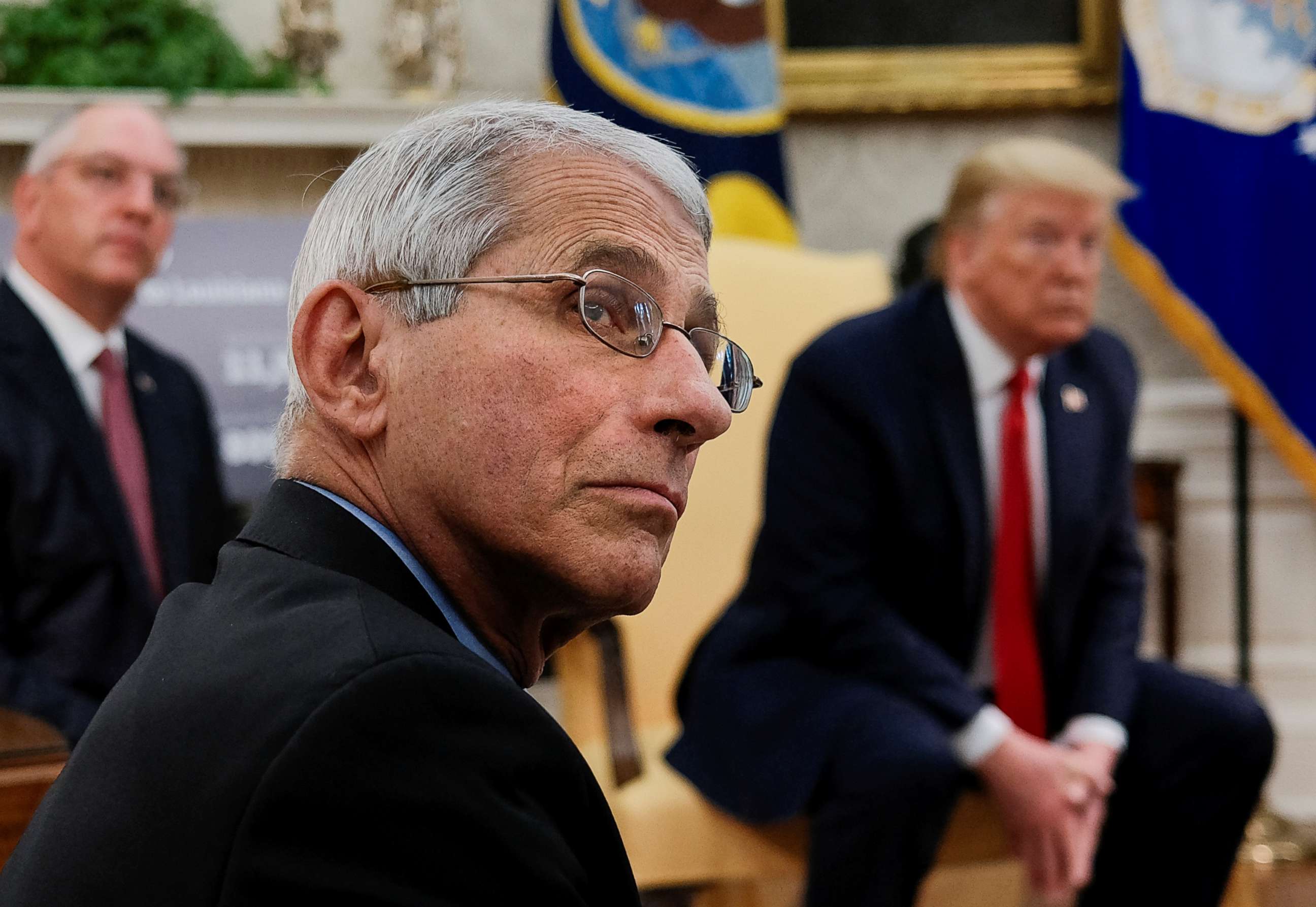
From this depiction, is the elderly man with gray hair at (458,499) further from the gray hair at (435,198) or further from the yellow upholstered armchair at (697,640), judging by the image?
the yellow upholstered armchair at (697,640)

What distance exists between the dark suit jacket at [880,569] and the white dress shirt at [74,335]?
4.22ft

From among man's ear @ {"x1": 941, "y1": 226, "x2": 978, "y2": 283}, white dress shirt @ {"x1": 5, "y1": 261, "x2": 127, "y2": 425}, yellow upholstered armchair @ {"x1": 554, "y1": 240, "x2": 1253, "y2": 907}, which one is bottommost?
yellow upholstered armchair @ {"x1": 554, "y1": 240, "x2": 1253, "y2": 907}

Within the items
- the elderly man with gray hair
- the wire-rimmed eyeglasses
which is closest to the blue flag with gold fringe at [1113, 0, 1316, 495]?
the elderly man with gray hair

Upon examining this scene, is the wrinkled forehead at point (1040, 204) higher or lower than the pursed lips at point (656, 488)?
lower

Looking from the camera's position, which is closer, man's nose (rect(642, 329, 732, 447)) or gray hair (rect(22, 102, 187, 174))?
man's nose (rect(642, 329, 732, 447))

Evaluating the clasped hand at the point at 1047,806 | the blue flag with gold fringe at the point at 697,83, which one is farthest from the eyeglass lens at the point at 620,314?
the blue flag with gold fringe at the point at 697,83

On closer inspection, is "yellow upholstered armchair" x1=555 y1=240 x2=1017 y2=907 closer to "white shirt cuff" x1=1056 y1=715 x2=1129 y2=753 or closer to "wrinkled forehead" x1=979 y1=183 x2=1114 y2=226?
"white shirt cuff" x1=1056 y1=715 x2=1129 y2=753

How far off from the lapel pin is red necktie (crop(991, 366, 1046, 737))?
0.50ft

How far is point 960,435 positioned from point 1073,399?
0.32 meters

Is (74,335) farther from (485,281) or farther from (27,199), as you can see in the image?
(485,281)

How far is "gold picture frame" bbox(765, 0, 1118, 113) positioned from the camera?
14.1 feet

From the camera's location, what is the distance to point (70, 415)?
266 cm

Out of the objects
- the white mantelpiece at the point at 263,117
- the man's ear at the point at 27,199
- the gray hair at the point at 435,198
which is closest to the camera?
the gray hair at the point at 435,198

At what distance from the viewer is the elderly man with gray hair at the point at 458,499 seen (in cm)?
71
